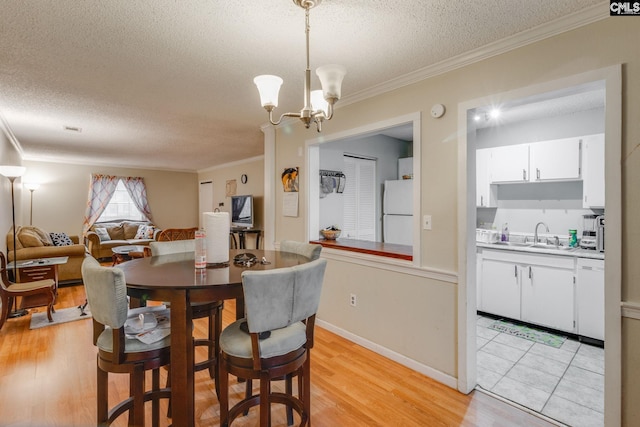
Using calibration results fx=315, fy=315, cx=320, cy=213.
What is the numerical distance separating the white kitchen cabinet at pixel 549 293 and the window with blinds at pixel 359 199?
6.84 ft

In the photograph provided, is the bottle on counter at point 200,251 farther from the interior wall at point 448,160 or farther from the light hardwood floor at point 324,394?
the interior wall at point 448,160

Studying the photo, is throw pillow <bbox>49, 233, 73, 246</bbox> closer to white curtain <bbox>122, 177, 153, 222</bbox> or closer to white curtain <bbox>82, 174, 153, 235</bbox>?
white curtain <bbox>82, 174, 153, 235</bbox>

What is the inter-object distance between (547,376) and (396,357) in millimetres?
1122

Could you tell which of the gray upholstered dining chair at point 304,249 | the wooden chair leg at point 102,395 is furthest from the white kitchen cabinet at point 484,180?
the wooden chair leg at point 102,395

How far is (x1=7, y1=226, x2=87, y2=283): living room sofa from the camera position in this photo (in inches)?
174

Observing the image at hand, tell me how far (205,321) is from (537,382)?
10.4 ft

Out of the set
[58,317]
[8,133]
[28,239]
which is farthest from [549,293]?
[8,133]

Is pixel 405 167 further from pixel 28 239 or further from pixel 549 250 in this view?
pixel 28 239

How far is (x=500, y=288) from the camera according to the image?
138 inches

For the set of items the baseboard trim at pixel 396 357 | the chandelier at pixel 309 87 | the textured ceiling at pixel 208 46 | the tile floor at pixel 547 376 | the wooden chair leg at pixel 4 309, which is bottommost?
the tile floor at pixel 547 376

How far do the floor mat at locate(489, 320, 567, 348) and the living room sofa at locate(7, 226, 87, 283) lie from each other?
540 cm

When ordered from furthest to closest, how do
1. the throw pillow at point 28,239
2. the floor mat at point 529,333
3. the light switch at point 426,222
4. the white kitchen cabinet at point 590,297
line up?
1. the throw pillow at point 28,239
2. the floor mat at point 529,333
3. the white kitchen cabinet at point 590,297
4. the light switch at point 426,222

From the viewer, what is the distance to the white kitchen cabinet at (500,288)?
3.40 meters

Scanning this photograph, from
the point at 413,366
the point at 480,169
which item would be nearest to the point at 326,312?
the point at 413,366
